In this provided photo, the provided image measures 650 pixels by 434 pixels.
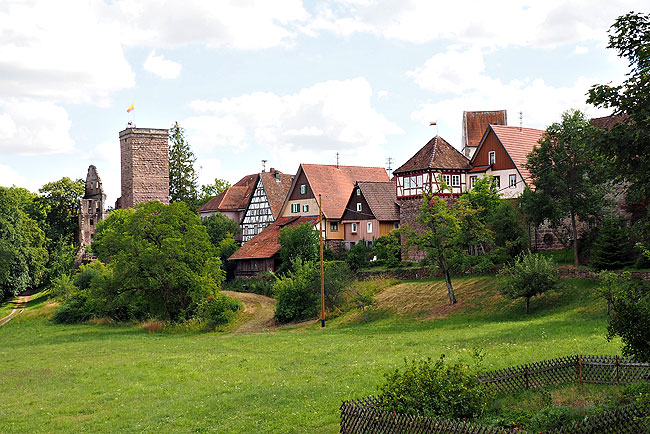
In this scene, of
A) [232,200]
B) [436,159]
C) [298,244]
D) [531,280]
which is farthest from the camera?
[232,200]

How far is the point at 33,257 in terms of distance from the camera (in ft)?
234

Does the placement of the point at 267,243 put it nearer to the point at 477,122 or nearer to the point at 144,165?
the point at 144,165

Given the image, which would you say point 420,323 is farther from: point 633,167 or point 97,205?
point 97,205

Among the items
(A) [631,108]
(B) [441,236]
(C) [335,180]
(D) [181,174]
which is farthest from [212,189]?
(A) [631,108]

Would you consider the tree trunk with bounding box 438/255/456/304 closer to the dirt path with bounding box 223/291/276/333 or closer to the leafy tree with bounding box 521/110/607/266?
the leafy tree with bounding box 521/110/607/266

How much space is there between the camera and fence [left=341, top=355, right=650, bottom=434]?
12.7 m

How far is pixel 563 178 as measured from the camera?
1726 inches

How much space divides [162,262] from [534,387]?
37.3 m

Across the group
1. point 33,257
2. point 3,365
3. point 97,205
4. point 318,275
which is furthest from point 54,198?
point 3,365

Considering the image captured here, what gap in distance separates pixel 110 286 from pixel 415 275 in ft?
74.7

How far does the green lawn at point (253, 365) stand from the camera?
19.0 meters

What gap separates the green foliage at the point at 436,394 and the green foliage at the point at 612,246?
27.4m

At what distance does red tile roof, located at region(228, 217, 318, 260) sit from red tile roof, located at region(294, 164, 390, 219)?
2700 millimetres

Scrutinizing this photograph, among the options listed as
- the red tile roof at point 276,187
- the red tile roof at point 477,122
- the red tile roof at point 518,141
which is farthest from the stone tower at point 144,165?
the red tile roof at point 518,141
